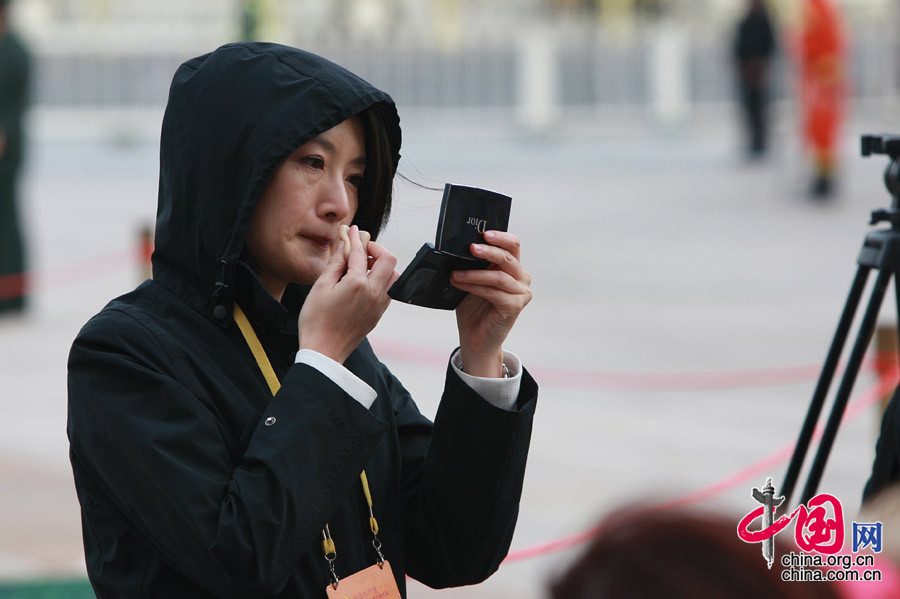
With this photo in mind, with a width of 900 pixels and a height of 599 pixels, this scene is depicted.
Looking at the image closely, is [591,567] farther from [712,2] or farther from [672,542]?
[712,2]

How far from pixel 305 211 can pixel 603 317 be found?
24.2 ft

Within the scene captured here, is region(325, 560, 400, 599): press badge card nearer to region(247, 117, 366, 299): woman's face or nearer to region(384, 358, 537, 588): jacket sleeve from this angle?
region(384, 358, 537, 588): jacket sleeve

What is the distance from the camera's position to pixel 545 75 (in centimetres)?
2161

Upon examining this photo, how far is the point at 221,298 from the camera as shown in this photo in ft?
6.89

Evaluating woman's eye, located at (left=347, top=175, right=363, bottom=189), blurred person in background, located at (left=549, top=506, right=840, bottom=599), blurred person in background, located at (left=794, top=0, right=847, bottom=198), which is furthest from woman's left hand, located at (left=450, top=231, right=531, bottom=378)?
blurred person in background, located at (left=794, top=0, right=847, bottom=198)

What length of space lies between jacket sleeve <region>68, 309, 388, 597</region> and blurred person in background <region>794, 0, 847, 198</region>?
11678 millimetres

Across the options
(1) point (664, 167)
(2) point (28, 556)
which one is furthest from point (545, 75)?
(2) point (28, 556)

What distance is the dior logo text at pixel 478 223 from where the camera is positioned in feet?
7.00

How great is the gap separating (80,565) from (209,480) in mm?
3011

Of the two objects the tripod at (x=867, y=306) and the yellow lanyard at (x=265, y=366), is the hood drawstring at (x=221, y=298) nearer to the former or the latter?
the yellow lanyard at (x=265, y=366)

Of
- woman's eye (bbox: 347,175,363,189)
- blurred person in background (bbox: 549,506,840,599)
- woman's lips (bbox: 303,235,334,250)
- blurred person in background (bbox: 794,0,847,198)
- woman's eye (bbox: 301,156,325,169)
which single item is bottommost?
blurred person in background (bbox: 794,0,847,198)

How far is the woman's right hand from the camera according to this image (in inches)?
80.6

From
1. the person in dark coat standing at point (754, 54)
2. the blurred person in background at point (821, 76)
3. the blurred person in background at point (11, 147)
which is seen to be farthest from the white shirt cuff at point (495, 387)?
the person in dark coat standing at point (754, 54)

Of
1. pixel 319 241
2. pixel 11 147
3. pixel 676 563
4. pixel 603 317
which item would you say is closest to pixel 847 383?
pixel 319 241
